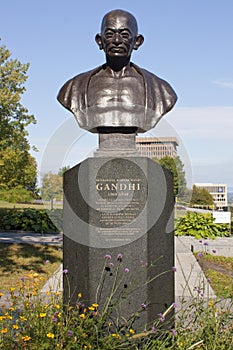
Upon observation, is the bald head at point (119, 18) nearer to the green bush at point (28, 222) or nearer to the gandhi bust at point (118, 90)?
the gandhi bust at point (118, 90)

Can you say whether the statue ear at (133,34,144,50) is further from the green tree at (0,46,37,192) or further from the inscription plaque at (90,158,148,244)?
the green tree at (0,46,37,192)

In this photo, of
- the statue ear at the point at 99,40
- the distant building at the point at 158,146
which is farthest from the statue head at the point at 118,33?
the distant building at the point at 158,146

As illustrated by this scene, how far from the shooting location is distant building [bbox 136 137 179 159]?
5207mm

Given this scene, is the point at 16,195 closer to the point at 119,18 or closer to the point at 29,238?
the point at 29,238

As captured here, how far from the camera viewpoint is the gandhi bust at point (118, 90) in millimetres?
4855

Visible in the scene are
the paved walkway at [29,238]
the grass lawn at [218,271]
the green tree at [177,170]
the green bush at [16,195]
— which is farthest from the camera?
the green bush at [16,195]

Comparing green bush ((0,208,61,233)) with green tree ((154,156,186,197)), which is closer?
green tree ((154,156,186,197))

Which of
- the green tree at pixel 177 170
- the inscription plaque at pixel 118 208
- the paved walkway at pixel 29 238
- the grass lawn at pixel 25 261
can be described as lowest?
the grass lawn at pixel 25 261

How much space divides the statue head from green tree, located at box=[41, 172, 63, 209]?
1315 millimetres

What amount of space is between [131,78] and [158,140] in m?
0.71

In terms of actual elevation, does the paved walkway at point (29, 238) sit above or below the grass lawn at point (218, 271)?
above

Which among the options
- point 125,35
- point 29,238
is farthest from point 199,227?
point 125,35

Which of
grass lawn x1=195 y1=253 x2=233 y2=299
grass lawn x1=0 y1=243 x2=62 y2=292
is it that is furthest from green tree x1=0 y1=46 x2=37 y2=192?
grass lawn x1=195 y1=253 x2=233 y2=299

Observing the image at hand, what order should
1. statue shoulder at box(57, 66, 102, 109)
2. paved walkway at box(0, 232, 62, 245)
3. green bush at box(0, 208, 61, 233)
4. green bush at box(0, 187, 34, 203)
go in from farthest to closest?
green bush at box(0, 187, 34, 203) < green bush at box(0, 208, 61, 233) < paved walkway at box(0, 232, 62, 245) < statue shoulder at box(57, 66, 102, 109)
